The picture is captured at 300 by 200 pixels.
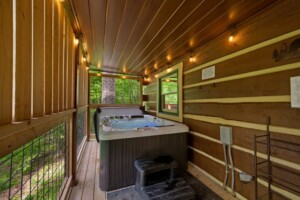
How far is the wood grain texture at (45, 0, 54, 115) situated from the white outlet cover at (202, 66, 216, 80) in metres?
2.02

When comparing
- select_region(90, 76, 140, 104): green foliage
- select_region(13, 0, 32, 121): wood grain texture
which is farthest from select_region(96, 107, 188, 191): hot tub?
select_region(90, 76, 140, 104): green foliage

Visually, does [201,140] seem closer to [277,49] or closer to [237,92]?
[237,92]

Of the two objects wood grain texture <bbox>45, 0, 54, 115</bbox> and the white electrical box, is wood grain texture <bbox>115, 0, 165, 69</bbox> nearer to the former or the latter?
wood grain texture <bbox>45, 0, 54, 115</bbox>

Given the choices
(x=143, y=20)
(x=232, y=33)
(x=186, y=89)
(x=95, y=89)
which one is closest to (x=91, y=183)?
(x=186, y=89)

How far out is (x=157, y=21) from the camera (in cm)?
171

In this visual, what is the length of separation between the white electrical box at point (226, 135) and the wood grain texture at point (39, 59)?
6.56 feet

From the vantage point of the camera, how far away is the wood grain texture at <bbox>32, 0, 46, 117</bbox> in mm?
879

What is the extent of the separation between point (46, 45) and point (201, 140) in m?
2.37

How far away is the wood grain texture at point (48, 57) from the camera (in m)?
1.05

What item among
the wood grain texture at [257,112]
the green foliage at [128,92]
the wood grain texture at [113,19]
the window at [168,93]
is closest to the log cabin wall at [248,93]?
the wood grain texture at [257,112]

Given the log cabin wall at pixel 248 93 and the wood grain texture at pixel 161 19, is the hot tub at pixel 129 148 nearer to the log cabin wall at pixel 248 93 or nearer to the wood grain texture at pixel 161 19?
the log cabin wall at pixel 248 93

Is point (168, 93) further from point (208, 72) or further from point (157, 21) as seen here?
point (157, 21)

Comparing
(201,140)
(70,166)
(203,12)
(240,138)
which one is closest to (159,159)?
(201,140)

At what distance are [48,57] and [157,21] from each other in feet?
4.13
